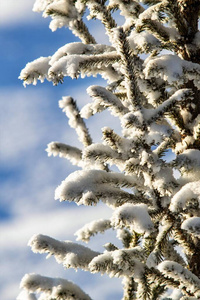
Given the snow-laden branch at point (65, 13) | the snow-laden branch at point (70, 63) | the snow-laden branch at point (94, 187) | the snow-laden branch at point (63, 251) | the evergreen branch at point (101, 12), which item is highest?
the snow-laden branch at point (65, 13)

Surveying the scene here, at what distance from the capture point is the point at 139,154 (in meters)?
3.43

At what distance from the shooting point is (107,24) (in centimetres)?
441

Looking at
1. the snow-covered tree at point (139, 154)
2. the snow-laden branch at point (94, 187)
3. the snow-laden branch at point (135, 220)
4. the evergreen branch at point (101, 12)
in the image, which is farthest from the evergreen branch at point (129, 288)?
the evergreen branch at point (101, 12)

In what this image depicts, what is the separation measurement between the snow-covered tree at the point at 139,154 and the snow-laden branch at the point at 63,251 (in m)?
0.01

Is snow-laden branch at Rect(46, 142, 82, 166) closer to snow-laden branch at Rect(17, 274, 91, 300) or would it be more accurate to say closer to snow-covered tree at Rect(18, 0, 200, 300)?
snow-covered tree at Rect(18, 0, 200, 300)

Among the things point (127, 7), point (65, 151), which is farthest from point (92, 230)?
point (127, 7)

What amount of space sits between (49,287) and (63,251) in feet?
1.25

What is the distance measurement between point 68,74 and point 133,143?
97 cm

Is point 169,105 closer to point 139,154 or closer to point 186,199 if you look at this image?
point 139,154

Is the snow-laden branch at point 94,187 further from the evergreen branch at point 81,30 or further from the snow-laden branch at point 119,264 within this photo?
the evergreen branch at point 81,30

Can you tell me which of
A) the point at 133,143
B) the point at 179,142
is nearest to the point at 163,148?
the point at 179,142

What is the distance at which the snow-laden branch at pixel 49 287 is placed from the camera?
145 inches

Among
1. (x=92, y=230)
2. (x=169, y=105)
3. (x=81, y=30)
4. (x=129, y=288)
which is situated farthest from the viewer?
(x=92, y=230)

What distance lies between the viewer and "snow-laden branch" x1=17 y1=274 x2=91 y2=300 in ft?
12.1
